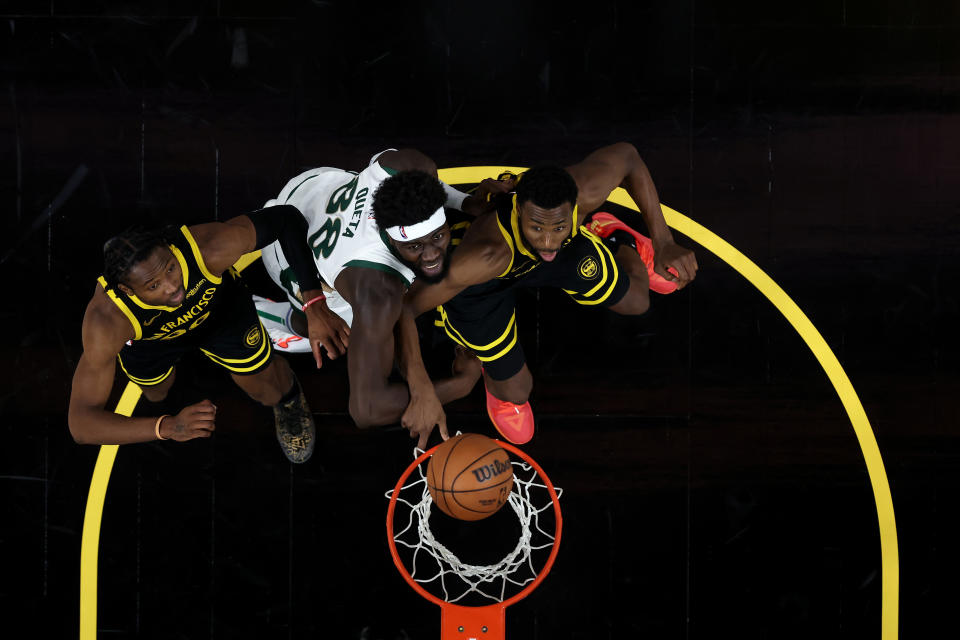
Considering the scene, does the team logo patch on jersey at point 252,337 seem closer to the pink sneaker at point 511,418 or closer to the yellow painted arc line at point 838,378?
the pink sneaker at point 511,418

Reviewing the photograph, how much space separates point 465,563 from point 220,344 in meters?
1.99

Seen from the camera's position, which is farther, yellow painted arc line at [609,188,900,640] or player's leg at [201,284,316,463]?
yellow painted arc line at [609,188,900,640]

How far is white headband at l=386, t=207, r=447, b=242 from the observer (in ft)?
9.52

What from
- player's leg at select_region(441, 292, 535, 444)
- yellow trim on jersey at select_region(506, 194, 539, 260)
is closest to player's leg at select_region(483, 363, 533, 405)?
player's leg at select_region(441, 292, 535, 444)

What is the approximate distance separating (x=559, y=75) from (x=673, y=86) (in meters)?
0.74

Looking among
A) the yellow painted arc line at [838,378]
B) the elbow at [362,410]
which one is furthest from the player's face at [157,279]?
the yellow painted arc line at [838,378]

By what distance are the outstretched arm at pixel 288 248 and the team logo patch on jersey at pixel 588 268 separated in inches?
49.2

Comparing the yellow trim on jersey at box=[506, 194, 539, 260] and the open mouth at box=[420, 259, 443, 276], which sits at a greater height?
the yellow trim on jersey at box=[506, 194, 539, 260]

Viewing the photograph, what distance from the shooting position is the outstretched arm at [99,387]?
10.0 ft

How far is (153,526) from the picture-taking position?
4379 mm

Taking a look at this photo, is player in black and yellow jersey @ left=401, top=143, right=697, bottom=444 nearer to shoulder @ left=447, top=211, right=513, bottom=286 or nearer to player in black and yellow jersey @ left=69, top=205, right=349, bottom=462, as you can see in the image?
shoulder @ left=447, top=211, right=513, bottom=286

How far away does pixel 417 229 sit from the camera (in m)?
2.90

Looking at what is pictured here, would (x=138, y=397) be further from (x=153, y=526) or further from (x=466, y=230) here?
(x=466, y=230)

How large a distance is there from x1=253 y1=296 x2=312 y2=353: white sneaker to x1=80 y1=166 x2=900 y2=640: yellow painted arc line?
1.40ft
